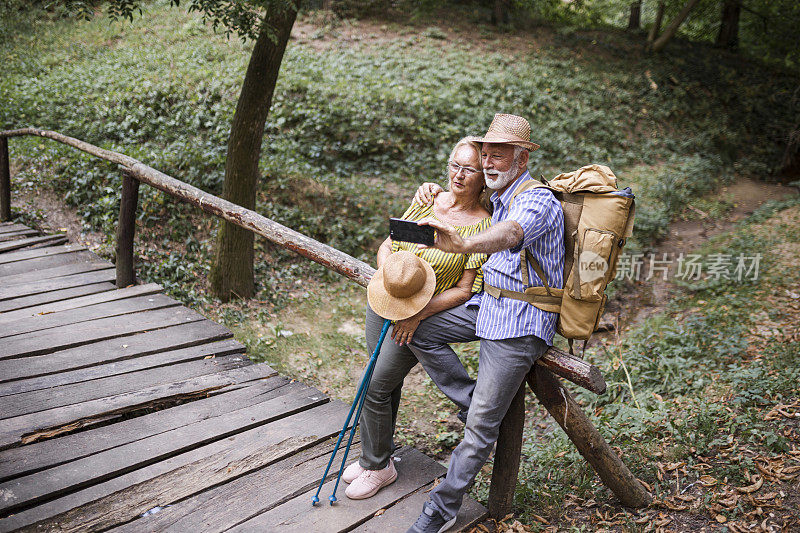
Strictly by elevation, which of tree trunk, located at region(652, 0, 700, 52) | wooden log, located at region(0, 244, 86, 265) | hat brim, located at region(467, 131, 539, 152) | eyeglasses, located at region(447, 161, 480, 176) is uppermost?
tree trunk, located at region(652, 0, 700, 52)

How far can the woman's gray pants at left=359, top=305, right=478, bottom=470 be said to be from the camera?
3.16 m

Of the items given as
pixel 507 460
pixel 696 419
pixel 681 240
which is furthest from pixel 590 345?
pixel 681 240

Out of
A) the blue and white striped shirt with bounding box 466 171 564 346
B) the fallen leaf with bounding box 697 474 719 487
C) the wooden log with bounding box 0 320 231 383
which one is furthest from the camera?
the wooden log with bounding box 0 320 231 383

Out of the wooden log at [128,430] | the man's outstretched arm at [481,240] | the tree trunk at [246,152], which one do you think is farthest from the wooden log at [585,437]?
the tree trunk at [246,152]

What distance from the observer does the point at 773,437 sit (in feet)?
13.6

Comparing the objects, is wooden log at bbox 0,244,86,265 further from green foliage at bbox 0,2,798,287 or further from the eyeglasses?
the eyeglasses

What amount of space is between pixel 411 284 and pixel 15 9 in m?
16.4

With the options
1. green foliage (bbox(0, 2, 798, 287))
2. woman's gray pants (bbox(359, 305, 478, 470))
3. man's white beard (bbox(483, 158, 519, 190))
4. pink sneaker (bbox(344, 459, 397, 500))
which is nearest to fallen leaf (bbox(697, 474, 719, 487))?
woman's gray pants (bbox(359, 305, 478, 470))

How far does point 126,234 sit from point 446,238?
4461 millimetres

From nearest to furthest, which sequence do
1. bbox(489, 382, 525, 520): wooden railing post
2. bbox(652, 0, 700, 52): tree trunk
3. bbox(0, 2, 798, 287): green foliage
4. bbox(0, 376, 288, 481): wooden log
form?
bbox(489, 382, 525, 520): wooden railing post → bbox(0, 376, 288, 481): wooden log → bbox(0, 2, 798, 287): green foliage → bbox(652, 0, 700, 52): tree trunk

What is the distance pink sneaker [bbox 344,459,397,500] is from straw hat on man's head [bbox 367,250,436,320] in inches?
39.3

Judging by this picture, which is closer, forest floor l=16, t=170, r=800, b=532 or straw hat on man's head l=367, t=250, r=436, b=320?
straw hat on man's head l=367, t=250, r=436, b=320

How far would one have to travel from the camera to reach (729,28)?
19.4m

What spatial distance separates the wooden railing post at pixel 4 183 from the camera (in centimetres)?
766
